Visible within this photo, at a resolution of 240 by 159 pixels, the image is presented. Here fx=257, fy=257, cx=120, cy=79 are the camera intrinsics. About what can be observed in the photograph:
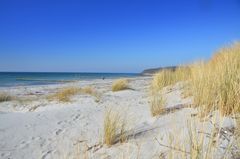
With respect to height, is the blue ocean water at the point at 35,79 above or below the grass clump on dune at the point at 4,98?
below

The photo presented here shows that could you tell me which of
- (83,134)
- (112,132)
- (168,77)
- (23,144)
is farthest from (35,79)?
(112,132)

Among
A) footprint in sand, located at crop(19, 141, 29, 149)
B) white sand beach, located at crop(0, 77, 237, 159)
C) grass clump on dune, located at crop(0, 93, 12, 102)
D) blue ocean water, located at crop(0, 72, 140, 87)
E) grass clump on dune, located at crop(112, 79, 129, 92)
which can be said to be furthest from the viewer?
blue ocean water, located at crop(0, 72, 140, 87)

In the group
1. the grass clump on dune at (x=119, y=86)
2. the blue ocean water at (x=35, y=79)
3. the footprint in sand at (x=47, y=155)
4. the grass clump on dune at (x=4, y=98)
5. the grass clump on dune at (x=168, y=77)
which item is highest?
the grass clump on dune at (x=168, y=77)

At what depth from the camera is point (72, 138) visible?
12.5ft

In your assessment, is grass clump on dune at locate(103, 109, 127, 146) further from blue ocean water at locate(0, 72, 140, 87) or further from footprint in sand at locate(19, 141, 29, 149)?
blue ocean water at locate(0, 72, 140, 87)

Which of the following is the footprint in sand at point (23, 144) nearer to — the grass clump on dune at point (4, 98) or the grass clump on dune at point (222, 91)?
the grass clump on dune at point (222, 91)

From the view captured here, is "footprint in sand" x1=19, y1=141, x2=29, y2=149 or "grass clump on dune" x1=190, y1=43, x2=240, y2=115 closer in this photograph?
"grass clump on dune" x1=190, y1=43, x2=240, y2=115

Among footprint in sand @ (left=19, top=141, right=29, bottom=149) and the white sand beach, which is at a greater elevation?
the white sand beach

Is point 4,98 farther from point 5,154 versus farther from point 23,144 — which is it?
point 5,154

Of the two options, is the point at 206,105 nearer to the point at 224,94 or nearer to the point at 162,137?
the point at 224,94

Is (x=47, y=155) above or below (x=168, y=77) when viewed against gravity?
below

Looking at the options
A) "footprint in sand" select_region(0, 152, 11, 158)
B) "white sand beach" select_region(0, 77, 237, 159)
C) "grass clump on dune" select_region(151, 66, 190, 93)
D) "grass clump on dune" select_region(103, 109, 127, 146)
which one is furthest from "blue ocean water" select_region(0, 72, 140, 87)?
"grass clump on dune" select_region(103, 109, 127, 146)

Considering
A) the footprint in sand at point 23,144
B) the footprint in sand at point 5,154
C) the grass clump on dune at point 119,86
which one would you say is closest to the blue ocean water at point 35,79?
the grass clump on dune at point 119,86

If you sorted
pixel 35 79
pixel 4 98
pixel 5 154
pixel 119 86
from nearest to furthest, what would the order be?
pixel 5 154
pixel 4 98
pixel 119 86
pixel 35 79
